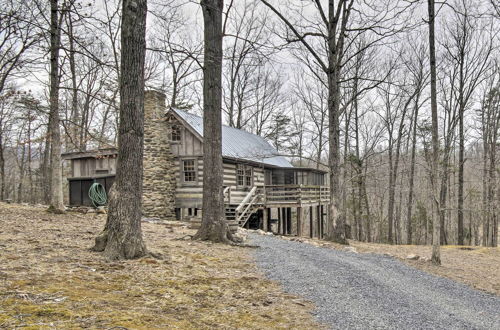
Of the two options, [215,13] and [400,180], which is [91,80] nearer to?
[215,13]

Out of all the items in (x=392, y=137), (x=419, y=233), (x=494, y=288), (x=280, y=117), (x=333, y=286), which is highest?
(x=280, y=117)

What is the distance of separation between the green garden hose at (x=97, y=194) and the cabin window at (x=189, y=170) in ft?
13.7

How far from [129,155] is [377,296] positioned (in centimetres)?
438

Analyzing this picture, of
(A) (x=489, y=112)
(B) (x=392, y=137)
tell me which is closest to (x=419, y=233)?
(B) (x=392, y=137)

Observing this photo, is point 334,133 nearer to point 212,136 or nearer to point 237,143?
point 212,136

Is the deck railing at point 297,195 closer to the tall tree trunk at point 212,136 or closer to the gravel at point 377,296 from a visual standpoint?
the tall tree trunk at point 212,136

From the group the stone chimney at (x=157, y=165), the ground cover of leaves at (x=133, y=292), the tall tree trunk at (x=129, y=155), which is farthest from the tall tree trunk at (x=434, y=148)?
the stone chimney at (x=157, y=165)

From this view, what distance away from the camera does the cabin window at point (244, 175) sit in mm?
21359

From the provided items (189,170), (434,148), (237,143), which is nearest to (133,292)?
(434,148)

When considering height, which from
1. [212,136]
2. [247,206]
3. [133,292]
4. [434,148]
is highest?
[212,136]

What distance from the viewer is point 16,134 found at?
2620 cm

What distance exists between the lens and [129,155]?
6.04m

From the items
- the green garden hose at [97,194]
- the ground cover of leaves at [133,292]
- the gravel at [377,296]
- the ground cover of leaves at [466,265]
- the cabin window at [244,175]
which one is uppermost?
the cabin window at [244,175]

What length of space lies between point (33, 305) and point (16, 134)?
2742 centimetres
